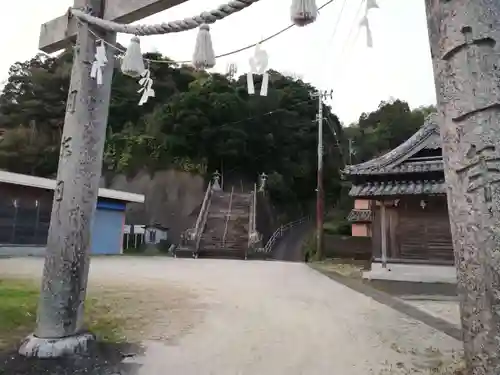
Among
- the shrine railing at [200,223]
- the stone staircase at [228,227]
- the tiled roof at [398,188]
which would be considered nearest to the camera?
the tiled roof at [398,188]

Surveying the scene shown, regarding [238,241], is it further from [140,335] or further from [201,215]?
[140,335]

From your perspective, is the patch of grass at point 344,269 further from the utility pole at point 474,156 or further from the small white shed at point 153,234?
the small white shed at point 153,234

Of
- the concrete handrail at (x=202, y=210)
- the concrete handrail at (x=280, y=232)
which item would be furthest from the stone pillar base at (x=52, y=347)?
the concrete handrail at (x=202, y=210)

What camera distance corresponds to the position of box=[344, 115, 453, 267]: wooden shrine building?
1182cm

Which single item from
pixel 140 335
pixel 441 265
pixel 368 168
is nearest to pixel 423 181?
pixel 368 168

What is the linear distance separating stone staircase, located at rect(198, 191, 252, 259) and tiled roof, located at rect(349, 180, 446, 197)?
8.63 m

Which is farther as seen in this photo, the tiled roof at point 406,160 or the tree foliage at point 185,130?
the tree foliage at point 185,130

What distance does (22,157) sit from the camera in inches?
1069

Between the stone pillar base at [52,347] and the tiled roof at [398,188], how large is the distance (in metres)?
10.0

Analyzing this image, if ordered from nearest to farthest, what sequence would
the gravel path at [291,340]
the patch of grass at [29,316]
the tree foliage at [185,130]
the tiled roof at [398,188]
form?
the gravel path at [291,340] < the patch of grass at [29,316] < the tiled roof at [398,188] < the tree foliage at [185,130]

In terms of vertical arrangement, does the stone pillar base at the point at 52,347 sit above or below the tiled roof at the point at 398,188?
below

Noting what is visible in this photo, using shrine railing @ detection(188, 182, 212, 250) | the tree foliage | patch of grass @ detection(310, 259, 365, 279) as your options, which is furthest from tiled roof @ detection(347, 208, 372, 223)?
shrine railing @ detection(188, 182, 212, 250)

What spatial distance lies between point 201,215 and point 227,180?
8578mm

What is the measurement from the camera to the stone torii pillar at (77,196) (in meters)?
3.22
